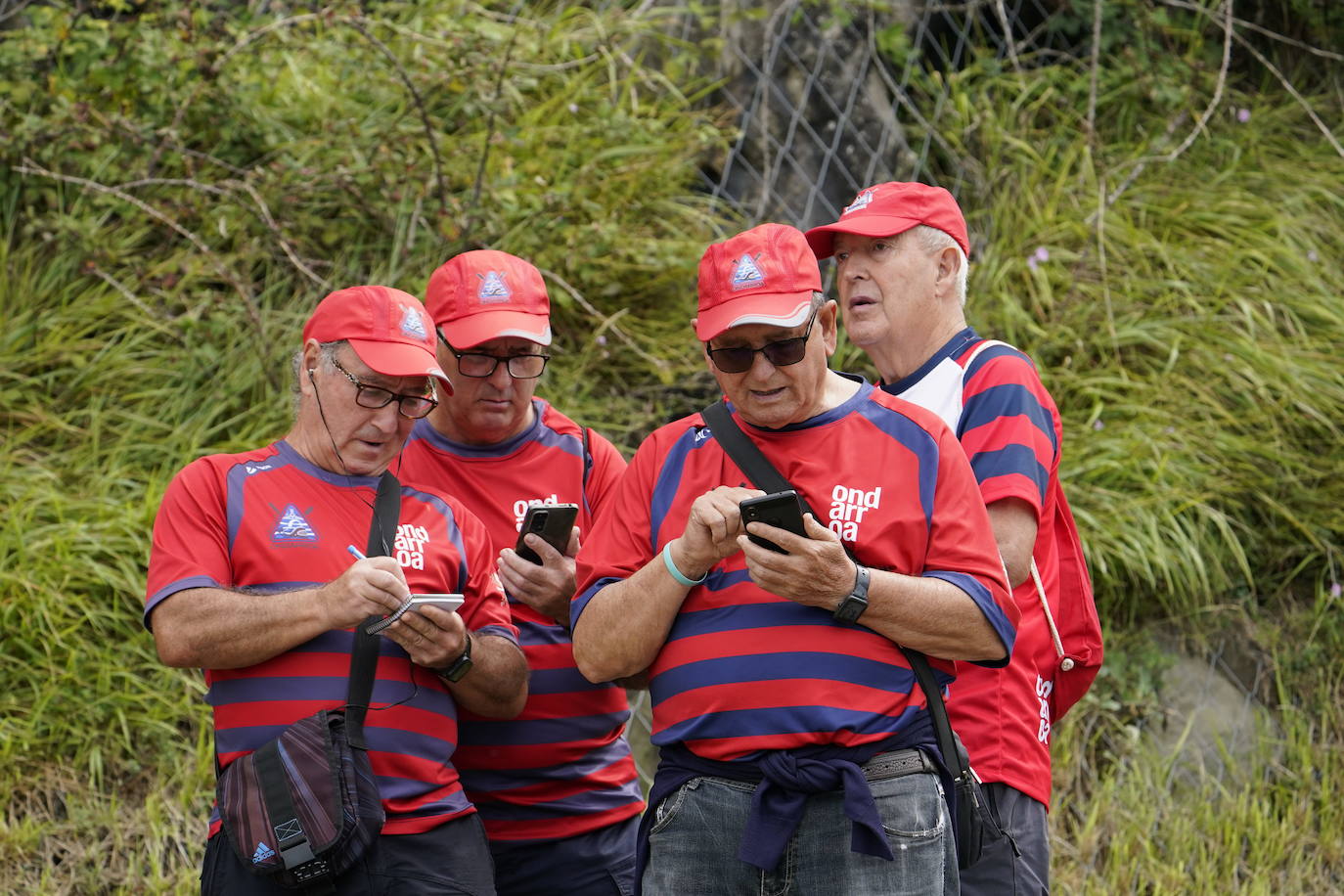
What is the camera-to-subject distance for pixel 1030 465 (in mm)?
2828

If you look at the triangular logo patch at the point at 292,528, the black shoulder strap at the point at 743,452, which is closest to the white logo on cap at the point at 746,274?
the black shoulder strap at the point at 743,452

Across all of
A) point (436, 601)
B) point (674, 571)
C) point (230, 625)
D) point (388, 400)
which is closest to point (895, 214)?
point (674, 571)

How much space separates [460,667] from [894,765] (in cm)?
93

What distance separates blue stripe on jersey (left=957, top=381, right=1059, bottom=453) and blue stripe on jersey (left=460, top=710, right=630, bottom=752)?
1.14m

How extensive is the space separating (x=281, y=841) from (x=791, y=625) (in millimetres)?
1047

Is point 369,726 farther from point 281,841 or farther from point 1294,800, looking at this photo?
point 1294,800

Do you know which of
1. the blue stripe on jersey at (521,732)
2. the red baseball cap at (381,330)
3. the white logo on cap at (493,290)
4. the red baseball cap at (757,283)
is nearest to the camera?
the red baseball cap at (757,283)

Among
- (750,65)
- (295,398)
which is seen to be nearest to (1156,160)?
(750,65)

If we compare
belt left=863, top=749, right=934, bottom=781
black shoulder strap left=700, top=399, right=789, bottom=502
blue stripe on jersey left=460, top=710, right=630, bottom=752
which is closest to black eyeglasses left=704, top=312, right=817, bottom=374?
black shoulder strap left=700, top=399, right=789, bottom=502

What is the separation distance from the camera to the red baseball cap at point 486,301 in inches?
130

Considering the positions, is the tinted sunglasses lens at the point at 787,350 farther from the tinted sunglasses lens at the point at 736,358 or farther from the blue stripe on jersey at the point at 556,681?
the blue stripe on jersey at the point at 556,681

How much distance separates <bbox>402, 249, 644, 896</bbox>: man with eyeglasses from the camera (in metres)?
3.22

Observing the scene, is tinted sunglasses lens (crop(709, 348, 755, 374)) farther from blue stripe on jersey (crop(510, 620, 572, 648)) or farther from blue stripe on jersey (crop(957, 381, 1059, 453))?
blue stripe on jersey (crop(510, 620, 572, 648))

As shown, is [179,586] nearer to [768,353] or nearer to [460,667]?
[460,667]
